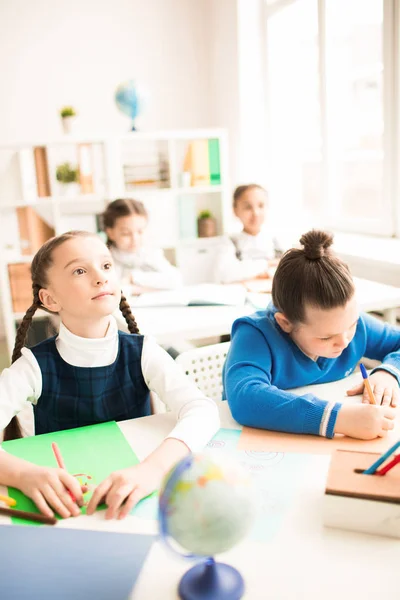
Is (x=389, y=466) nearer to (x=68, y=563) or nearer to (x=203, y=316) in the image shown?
(x=68, y=563)

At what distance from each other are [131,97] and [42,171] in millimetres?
731

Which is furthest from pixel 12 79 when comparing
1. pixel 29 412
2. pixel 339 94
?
pixel 29 412

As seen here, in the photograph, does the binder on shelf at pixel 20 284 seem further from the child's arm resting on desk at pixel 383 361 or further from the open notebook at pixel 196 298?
the child's arm resting on desk at pixel 383 361

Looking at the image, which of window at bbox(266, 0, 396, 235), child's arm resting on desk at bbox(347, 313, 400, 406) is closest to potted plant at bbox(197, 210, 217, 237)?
window at bbox(266, 0, 396, 235)

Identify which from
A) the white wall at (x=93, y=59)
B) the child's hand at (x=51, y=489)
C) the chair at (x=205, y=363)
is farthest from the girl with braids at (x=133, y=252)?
the child's hand at (x=51, y=489)

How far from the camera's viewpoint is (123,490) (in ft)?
2.85

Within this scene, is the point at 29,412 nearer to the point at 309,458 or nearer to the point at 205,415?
the point at 205,415

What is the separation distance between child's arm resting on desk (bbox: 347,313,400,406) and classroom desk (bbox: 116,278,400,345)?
49 centimetres

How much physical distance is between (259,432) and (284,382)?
0.76 feet

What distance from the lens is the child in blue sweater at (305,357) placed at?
Result: 42.5 inches

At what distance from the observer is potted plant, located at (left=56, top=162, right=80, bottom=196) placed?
11.9 ft

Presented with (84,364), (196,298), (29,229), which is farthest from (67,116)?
(84,364)

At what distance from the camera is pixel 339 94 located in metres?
3.55

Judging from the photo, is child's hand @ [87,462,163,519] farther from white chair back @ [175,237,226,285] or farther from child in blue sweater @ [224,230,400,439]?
white chair back @ [175,237,226,285]
